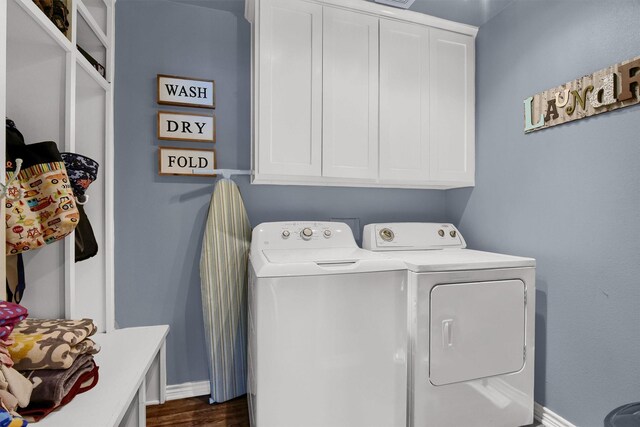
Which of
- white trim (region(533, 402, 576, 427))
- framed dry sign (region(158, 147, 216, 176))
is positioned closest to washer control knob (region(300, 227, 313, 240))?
framed dry sign (region(158, 147, 216, 176))

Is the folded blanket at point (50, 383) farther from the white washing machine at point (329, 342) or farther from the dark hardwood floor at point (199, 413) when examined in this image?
the dark hardwood floor at point (199, 413)

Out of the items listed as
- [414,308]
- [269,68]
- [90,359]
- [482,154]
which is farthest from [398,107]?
[90,359]

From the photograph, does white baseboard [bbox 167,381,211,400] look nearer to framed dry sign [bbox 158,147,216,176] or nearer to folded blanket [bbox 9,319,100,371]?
folded blanket [bbox 9,319,100,371]

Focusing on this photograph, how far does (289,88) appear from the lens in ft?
6.15

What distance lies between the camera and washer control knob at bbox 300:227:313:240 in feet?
6.55

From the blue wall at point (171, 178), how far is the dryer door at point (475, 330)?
1.23m

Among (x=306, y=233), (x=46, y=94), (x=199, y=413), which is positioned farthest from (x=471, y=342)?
(x=46, y=94)

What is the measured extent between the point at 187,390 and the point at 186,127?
68.8 inches

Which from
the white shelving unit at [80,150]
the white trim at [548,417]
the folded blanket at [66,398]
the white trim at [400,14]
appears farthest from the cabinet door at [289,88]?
the white trim at [548,417]

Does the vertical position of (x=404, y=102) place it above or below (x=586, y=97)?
above

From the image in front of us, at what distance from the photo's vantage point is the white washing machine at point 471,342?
Result: 5.03ft

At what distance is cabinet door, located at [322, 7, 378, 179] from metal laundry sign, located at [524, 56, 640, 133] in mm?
946

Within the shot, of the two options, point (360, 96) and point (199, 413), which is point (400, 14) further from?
point (199, 413)

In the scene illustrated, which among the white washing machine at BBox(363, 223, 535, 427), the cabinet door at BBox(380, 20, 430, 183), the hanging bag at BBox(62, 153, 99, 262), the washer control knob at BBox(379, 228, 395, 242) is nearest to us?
the hanging bag at BBox(62, 153, 99, 262)
